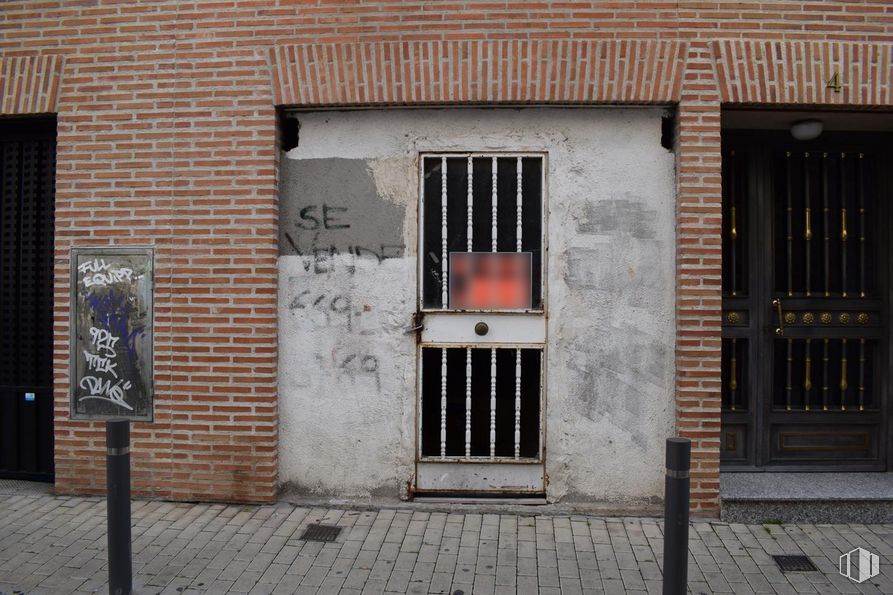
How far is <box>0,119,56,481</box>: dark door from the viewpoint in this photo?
215 inches

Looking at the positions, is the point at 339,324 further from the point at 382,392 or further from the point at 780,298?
the point at 780,298

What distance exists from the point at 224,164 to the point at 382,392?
2.16m

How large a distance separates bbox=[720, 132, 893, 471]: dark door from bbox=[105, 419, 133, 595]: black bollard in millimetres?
4535

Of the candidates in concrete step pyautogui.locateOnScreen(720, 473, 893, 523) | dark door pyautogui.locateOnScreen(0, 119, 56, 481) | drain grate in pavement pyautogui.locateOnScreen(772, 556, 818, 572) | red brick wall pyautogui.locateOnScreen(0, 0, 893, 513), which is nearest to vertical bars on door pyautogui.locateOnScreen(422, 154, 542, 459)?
red brick wall pyautogui.locateOnScreen(0, 0, 893, 513)

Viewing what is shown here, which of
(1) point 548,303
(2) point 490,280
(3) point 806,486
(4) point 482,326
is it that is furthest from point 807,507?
(2) point 490,280

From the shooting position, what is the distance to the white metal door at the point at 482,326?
4.94 m

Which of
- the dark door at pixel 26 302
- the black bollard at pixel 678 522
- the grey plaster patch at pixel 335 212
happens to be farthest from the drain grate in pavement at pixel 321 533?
the dark door at pixel 26 302

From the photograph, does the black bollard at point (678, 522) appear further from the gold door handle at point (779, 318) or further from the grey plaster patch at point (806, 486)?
the gold door handle at point (779, 318)

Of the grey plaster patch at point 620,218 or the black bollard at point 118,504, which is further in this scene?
the grey plaster patch at point 620,218

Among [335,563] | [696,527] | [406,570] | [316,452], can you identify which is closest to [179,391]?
[316,452]

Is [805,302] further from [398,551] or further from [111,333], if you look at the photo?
[111,333]

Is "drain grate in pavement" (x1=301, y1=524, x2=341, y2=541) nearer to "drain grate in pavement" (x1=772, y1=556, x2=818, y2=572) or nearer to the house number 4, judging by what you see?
"drain grate in pavement" (x1=772, y1=556, x2=818, y2=572)

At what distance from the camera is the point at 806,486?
4934mm

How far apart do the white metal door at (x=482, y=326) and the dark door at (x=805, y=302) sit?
1.77 m
